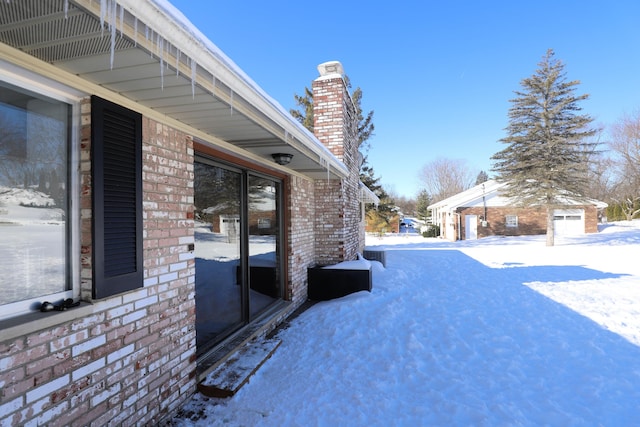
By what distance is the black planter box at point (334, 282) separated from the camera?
5914mm

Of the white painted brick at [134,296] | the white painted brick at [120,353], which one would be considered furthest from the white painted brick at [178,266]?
the white painted brick at [120,353]

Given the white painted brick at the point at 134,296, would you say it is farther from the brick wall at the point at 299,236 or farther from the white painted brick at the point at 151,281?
the brick wall at the point at 299,236

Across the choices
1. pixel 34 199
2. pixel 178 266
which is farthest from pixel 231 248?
pixel 34 199

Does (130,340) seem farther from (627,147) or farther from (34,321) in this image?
(627,147)

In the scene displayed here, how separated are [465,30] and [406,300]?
921 cm

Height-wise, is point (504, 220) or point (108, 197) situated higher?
point (108, 197)

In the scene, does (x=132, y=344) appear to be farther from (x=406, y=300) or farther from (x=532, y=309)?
(x=532, y=309)

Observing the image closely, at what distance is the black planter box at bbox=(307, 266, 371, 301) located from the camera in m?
5.91

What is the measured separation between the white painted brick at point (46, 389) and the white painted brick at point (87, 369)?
4 centimetres

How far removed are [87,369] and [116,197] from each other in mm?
1033

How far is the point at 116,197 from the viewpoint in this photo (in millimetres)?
2072

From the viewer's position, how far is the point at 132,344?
7.22 feet

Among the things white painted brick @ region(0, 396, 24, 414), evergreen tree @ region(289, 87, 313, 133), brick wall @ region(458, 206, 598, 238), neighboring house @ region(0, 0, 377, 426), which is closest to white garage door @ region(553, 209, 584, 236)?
brick wall @ region(458, 206, 598, 238)

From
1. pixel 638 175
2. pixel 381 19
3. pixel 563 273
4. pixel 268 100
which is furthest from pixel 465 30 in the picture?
pixel 638 175
